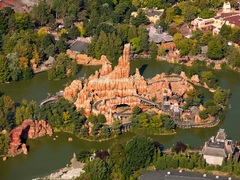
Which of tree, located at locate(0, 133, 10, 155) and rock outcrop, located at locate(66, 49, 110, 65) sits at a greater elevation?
rock outcrop, located at locate(66, 49, 110, 65)

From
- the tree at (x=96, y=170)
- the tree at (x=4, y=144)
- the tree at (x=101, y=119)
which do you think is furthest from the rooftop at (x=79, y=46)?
the tree at (x=96, y=170)

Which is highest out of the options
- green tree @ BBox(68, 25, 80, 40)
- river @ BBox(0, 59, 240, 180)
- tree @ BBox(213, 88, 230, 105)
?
green tree @ BBox(68, 25, 80, 40)

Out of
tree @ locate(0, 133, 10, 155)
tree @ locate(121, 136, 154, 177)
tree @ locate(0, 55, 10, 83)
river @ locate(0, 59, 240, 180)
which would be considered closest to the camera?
A: tree @ locate(121, 136, 154, 177)

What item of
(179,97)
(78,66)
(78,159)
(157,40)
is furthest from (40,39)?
(78,159)

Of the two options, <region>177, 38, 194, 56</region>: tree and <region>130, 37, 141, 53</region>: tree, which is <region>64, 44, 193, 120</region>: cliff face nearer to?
<region>177, 38, 194, 56</region>: tree

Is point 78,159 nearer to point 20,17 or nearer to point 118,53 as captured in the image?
point 118,53

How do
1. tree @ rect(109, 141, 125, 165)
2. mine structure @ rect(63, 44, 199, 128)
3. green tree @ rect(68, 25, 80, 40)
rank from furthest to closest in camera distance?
green tree @ rect(68, 25, 80, 40) < mine structure @ rect(63, 44, 199, 128) < tree @ rect(109, 141, 125, 165)

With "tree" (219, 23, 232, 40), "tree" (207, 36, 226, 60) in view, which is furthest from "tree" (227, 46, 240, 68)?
"tree" (219, 23, 232, 40)
